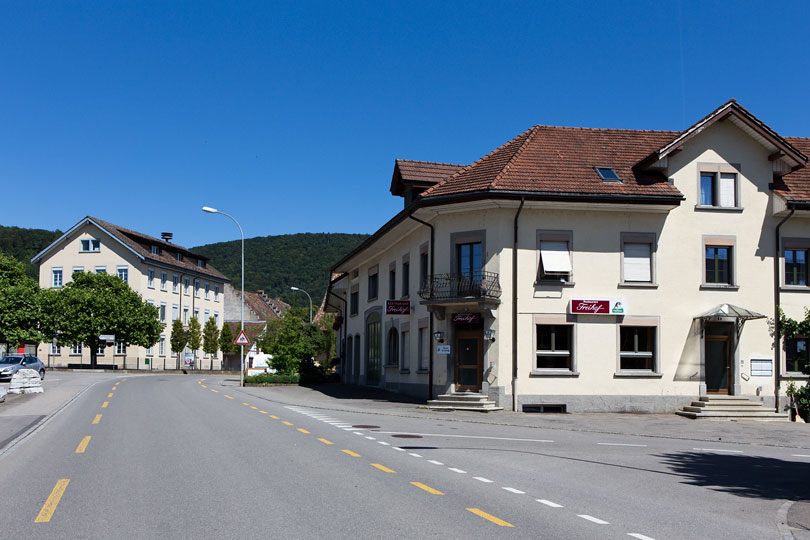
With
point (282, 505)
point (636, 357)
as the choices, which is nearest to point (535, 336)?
point (636, 357)

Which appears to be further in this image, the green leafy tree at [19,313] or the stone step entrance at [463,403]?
the green leafy tree at [19,313]

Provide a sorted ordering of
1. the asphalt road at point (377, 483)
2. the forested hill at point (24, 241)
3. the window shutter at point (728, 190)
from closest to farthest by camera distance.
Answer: the asphalt road at point (377, 483) → the window shutter at point (728, 190) → the forested hill at point (24, 241)

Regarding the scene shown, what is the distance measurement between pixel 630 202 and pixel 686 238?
265cm

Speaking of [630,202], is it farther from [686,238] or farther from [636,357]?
[636,357]

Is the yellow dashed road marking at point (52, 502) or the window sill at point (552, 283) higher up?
the window sill at point (552, 283)

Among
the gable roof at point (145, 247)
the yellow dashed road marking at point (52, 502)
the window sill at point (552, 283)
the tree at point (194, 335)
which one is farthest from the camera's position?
the tree at point (194, 335)

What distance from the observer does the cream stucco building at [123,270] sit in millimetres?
71438

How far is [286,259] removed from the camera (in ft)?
469

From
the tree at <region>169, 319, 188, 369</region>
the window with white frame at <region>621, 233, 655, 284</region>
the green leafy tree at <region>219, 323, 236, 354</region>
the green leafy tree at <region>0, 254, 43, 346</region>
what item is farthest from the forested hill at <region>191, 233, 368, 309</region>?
the window with white frame at <region>621, 233, 655, 284</region>

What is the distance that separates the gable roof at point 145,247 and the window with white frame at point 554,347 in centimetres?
5675

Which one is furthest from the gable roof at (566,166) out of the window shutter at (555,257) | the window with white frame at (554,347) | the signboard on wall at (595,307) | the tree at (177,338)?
the tree at (177,338)

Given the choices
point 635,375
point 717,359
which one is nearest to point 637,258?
point 635,375

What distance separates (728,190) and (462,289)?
1025 cm

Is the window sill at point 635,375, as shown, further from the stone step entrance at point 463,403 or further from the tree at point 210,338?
the tree at point 210,338
